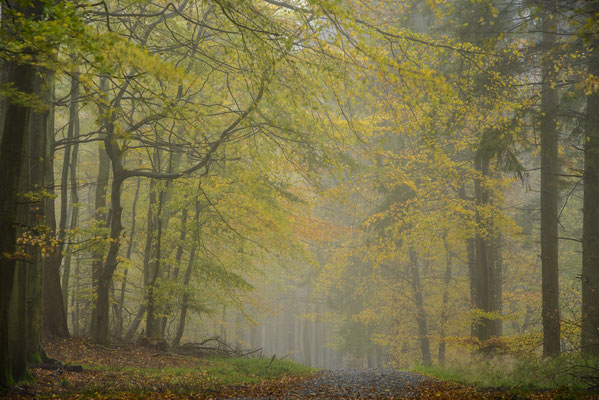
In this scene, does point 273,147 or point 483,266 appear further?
point 483,266

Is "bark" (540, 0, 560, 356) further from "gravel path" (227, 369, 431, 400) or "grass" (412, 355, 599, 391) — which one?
"gravel path" (227, 369, 431, 400)

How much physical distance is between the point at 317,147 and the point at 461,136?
6922 mm

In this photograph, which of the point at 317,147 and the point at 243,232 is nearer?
the point at 317,147

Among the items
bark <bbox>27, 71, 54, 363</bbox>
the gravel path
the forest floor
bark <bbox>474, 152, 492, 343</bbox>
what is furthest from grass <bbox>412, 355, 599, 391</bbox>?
bark <bbox>27, 71, 54, 363</bbox>

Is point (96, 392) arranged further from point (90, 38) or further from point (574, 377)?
point (574, 377)

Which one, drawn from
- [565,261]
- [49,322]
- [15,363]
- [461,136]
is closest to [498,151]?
[461,136]

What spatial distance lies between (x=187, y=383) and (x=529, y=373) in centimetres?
621

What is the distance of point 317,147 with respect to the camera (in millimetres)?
10688

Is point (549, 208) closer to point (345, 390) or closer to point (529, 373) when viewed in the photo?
point (529, 373)

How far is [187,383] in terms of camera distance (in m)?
6.96

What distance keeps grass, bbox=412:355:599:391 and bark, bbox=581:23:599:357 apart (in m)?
1.04

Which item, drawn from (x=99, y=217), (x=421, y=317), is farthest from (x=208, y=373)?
(x=421, y=317)

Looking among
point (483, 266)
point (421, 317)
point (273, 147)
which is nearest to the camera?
point (273, 147)

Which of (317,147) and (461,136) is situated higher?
(461,136)
